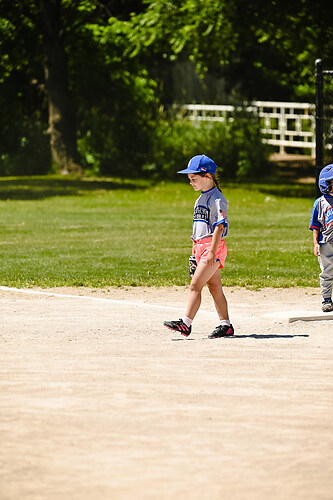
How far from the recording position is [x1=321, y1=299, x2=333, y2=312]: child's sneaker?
11266mm

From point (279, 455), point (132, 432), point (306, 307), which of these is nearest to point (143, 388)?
point (132, 432)

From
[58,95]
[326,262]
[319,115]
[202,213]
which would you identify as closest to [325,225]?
[326,262]

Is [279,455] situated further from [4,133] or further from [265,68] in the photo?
[265,68]

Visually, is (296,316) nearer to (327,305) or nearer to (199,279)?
(327,305)

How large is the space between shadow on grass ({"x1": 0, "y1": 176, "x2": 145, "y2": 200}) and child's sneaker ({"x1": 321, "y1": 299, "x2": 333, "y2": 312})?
17.8 metres

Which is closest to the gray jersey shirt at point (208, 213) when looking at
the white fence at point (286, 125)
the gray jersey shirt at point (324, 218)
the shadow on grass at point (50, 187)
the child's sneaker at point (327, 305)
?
the gray jersey shirt at point (324, 218)

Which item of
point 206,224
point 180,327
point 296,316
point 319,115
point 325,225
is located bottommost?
point 296,316

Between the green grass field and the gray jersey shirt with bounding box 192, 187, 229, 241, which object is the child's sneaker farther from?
the green grass field

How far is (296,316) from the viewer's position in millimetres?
10836

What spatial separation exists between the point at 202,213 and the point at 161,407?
8.82 ft

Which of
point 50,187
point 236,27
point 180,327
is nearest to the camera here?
point 180,327

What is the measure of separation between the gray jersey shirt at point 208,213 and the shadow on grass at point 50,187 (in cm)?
1918

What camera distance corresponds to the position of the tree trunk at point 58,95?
1307 inches

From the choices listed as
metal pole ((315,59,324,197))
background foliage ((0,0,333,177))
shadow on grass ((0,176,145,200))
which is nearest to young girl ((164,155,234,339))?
metal pole ((315,59,324,197))
